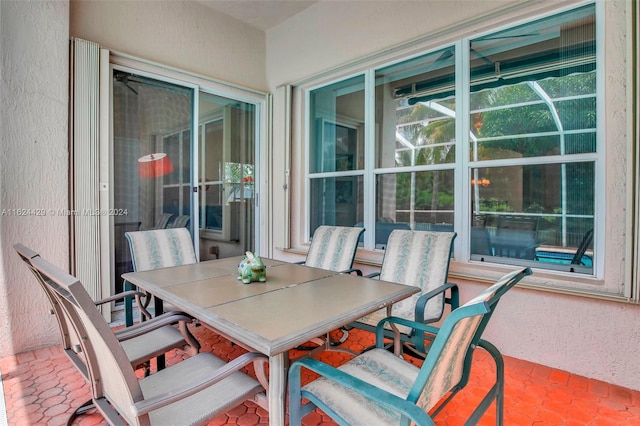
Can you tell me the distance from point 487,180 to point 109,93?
3670 mm

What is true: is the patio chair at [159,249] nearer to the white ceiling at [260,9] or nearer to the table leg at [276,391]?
the table leg at [276,391]

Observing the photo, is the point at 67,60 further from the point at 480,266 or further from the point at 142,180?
the point at 480,266

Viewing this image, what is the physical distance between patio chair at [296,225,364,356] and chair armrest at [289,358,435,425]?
158 cm

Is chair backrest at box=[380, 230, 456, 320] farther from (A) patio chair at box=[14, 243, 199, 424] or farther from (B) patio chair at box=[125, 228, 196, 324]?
(B) patio chair at box=[125, 228, 196, 324]

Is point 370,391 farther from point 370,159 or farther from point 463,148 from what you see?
point 370,159

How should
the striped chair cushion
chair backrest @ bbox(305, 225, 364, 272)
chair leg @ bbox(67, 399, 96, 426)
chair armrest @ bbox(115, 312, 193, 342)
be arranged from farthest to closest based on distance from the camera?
chair backrest @ bbox(305, 225, 364, 272), chair leg @ bbox(67, 399, 96, 426), chair armrest @ bbox(115, 312, 193, 342), the striped chair cushion

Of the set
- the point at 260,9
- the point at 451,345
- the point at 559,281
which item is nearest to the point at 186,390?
the point at 451,345

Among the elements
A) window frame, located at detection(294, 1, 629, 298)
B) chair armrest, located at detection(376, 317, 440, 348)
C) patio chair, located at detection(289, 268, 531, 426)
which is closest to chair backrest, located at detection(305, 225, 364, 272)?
window frame, located at detection(294, 1, 629, 298)

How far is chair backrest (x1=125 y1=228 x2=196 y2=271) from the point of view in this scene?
2.66 meters

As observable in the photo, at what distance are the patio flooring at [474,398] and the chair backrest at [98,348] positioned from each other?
0.82 m

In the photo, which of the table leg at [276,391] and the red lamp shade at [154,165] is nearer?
the table leg at [276,391]

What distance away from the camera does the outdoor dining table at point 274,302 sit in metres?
1.31

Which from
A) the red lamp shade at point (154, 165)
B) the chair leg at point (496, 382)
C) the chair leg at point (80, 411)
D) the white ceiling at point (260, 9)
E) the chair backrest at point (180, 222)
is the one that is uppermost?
the white ceiling at point (260, 9)

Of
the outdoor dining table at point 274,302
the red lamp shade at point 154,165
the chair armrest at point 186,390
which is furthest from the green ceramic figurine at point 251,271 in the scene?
the red lamp shade at point 154,165
